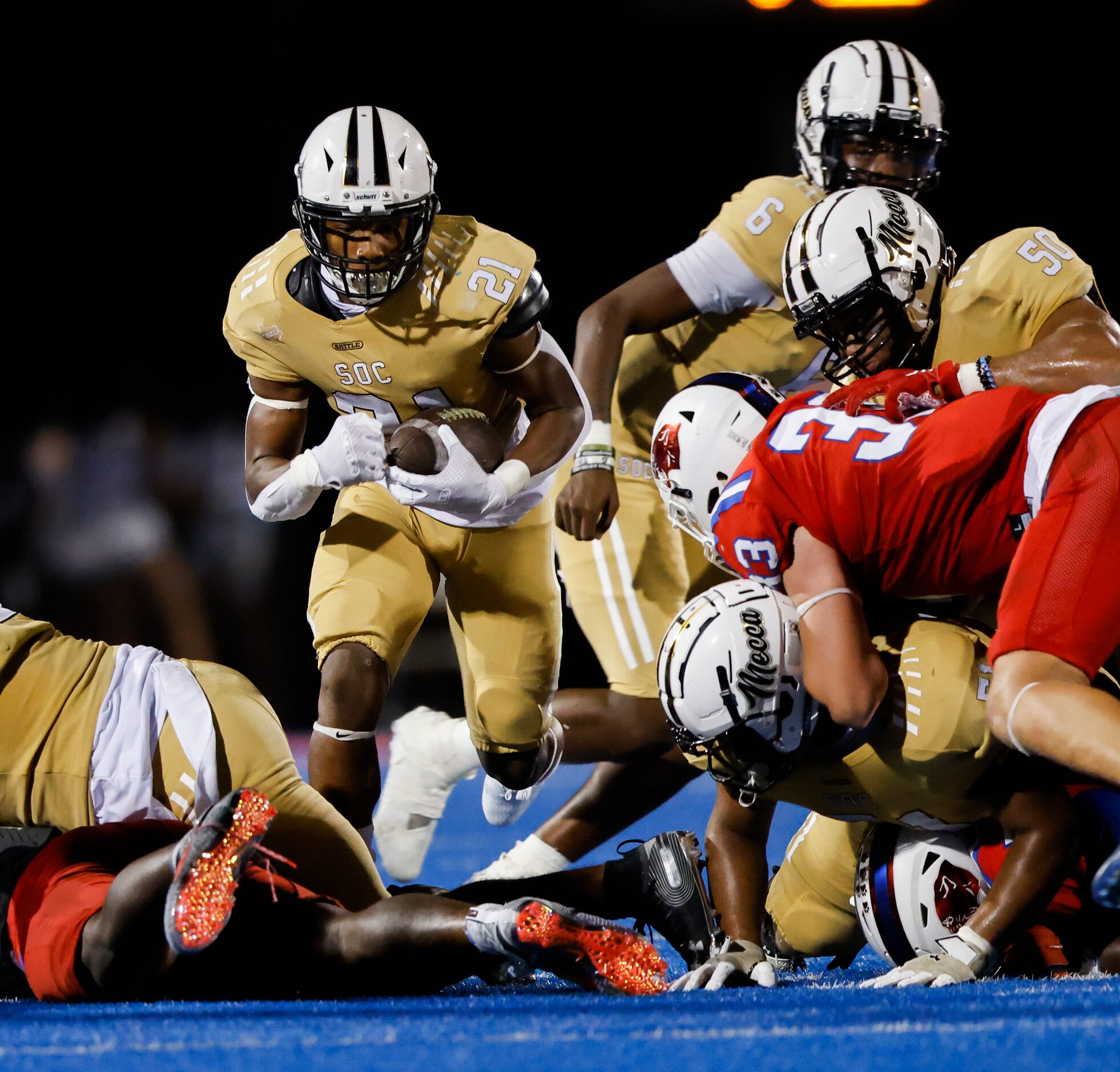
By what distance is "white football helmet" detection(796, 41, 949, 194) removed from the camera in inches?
150

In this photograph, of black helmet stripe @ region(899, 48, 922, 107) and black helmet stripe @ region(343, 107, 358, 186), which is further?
black helmet stripe @ region(899, 48, 922, 107)

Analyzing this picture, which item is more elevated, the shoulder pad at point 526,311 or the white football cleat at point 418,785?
the shoulder pad at point 526,311

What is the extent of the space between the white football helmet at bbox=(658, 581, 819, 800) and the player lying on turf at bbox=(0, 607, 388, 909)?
0.64 meters

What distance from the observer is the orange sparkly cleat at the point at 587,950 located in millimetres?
2113

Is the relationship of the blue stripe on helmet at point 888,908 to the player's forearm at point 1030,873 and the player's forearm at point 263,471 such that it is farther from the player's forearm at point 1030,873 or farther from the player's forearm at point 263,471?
the player's forearm at point 263,471

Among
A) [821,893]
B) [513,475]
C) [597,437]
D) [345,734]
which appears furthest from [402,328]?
[821,893]

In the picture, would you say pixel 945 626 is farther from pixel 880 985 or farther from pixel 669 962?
pixel 669 962

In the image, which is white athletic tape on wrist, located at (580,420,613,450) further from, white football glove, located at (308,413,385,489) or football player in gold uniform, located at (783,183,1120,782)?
football player in gold uniform, located at (783,183,1120,782)

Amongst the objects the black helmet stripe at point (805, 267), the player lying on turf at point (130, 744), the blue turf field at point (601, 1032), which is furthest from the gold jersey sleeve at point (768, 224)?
the blue turf field at point (601, 1032)

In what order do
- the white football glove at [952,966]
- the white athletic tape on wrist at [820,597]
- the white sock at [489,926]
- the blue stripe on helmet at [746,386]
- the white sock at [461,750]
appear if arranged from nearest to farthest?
1. the white sock at [489,926]
2. the white football glove at [952,966]
3. the white athletic tape on wrist at [820,597]
4. the blue stripe on helmet at [746,386]
5. the white sock at [461,750]

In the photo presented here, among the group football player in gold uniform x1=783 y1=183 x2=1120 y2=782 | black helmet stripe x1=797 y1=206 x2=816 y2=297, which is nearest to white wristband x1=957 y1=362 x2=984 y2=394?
football player in gold uniform x1=783 y1=183 x2=1120 y2=782

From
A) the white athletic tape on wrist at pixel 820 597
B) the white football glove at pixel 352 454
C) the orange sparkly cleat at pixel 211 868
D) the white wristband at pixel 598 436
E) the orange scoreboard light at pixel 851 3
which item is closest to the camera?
the orange sparkly cleat at pixel 211 868

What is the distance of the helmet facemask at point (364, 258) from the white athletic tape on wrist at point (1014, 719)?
5.64 feet

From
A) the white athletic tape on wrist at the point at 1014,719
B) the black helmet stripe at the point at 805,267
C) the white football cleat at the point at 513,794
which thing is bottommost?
the white football cleat at the point at 513,794
